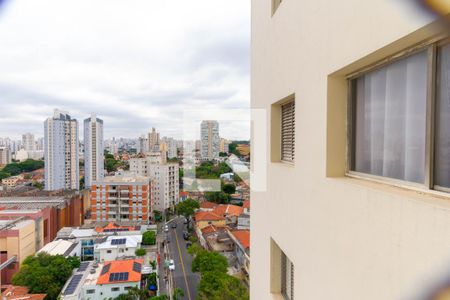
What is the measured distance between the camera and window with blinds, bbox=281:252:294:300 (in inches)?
79.8

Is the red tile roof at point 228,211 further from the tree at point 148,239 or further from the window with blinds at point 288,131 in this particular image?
the window with blinds at point 288,131

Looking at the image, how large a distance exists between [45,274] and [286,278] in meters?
13.6

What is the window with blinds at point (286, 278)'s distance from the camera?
2.03 metres

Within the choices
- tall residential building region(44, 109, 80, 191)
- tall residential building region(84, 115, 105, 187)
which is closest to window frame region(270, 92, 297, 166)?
tall residential building region(84, 115, 105, 187)

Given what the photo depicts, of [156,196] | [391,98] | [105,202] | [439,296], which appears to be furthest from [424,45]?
[156,196]

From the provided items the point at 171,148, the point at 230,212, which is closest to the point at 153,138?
the point at 171,148

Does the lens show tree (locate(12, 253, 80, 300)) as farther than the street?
No

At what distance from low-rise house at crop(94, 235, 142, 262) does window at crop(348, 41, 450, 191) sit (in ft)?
52.9

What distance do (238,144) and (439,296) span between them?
15.0ft

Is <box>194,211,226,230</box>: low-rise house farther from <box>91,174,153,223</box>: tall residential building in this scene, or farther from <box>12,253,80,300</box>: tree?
<box>12,253,80,300</box>: tree

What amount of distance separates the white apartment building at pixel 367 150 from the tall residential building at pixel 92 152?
29.9 m

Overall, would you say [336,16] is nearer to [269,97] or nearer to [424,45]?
[424,45]

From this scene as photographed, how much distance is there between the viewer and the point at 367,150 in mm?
1104

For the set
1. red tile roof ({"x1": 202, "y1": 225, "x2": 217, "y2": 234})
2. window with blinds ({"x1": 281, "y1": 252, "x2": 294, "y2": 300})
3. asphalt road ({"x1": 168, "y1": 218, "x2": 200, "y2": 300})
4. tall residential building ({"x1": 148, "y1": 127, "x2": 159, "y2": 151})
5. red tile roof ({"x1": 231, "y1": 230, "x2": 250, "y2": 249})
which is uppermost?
tall residential building ({"x1": 148, "y1": 127, "x2": 159, "y2": 151})
